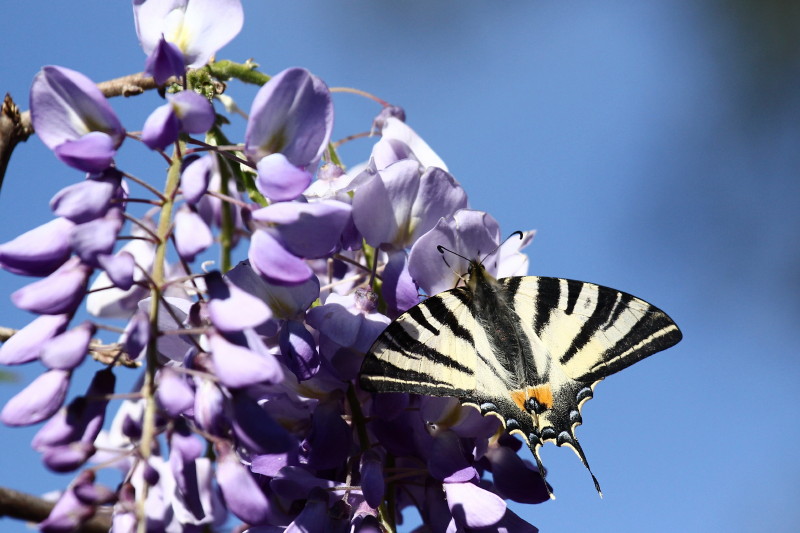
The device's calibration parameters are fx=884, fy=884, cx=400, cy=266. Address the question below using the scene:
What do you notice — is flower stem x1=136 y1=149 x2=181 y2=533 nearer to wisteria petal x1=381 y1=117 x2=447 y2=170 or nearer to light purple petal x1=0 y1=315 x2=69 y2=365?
light purple petal x1=0 y1=315 x2=69 y2=365

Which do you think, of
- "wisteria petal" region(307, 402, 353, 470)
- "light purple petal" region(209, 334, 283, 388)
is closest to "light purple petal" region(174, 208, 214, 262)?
"light purple petal" region(209, 334, 283, 388)

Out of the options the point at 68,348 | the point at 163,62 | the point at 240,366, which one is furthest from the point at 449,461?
the point at 163,62

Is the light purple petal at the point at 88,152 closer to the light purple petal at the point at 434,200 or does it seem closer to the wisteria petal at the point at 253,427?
the wisteria petal at the point at 253,427

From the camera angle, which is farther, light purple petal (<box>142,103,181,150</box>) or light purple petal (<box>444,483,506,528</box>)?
light purple petal (<box>444,483,506,528</box>)

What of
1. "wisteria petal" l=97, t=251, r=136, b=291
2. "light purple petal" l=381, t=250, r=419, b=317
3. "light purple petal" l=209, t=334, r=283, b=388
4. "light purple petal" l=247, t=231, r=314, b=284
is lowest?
"light purple petal" l=209, t=334, r=283, b=388

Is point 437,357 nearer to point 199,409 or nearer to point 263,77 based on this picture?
point 199,409

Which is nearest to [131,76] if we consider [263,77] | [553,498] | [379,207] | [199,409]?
[263,77]

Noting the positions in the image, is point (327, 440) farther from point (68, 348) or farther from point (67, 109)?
point (67, 109)
